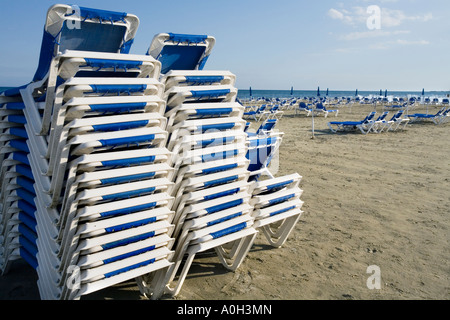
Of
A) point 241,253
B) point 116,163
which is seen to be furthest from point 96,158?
point 241,253

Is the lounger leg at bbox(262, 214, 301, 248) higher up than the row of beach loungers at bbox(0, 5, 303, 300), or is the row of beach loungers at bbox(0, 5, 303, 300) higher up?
the row of beach loungers at bbox(0, 5, 303, 300)

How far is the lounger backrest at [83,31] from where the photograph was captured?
2264 millimetres

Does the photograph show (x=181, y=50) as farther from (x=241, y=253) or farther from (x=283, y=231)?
(x=283, y=231)

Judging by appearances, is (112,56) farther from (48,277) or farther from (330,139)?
(330,139)

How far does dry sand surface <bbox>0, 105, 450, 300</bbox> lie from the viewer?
9.69 ft

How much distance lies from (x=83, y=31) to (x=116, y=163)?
1.04 m

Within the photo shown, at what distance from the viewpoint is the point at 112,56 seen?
2.32 metres

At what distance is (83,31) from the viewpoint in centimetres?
249

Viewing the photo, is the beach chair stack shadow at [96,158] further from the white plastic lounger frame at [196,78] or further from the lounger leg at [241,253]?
the lounger leg at [241,253]

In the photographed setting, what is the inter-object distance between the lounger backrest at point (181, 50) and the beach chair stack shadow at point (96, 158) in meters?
0.27

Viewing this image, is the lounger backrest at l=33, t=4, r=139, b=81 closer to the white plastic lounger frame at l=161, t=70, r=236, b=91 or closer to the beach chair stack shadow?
A: the beach chair stack shadow

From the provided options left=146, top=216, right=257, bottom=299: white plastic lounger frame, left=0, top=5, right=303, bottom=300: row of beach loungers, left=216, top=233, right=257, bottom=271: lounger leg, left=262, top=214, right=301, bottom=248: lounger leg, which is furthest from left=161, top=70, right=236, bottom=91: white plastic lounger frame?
left=262, top=214, right=301, bottom=248: lounger leg

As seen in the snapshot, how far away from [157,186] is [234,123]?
905 mm
